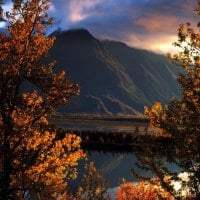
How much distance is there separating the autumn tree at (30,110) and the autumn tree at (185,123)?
4269 mm

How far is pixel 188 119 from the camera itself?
22688 millimetres

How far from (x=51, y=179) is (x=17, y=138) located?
2.49 m

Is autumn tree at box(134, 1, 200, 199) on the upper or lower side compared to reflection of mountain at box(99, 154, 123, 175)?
lower

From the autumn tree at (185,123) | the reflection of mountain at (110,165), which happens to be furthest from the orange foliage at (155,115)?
the reflection of mountain at (110,165)

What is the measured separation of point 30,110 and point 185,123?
730 cm

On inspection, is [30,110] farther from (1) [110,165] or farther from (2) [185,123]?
(1) [110,165]

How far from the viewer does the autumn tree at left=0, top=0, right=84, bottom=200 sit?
22656mm

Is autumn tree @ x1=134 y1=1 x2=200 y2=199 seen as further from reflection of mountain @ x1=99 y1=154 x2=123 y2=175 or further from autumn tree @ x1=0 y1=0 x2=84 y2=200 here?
reflection of mountain @ x1=99 y1=154 x2=123 y2=175

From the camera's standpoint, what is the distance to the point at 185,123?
22.7 meters

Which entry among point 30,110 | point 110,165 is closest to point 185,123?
point 30,110

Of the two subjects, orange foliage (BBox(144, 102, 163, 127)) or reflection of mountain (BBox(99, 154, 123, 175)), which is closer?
orange foliage (BBox(144, 102, 163, 127))

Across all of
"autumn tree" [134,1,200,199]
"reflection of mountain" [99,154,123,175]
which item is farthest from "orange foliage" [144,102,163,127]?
"reflection of mountain" [99,154,123,175]

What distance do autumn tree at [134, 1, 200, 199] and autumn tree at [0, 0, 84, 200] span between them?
14.0 feet

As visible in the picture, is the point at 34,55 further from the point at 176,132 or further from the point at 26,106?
the point at 176,132
